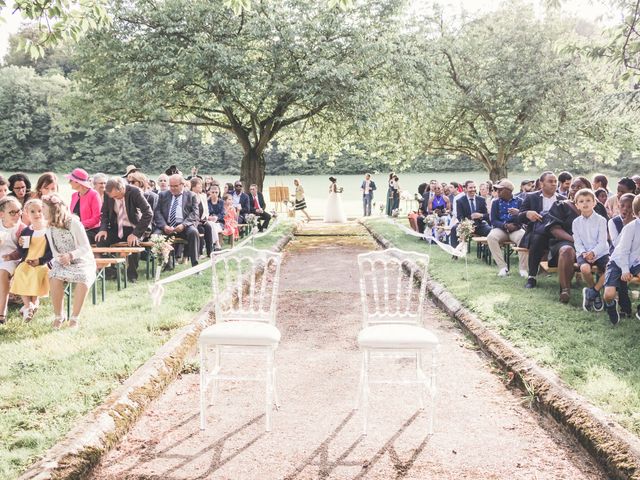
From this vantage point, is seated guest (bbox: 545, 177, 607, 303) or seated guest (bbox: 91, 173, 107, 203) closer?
seated guest (bbox: 545, 177, 607, 303)

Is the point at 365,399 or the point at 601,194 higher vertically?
the point at 601,194

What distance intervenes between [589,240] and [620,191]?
1.47 metres

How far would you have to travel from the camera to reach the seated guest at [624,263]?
6.83 metres

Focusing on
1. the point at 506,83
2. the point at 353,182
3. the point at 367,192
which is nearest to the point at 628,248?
the point at 506,83

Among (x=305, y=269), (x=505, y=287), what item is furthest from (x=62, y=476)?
(x=305, y=269)

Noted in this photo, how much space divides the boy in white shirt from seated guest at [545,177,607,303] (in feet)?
0.87

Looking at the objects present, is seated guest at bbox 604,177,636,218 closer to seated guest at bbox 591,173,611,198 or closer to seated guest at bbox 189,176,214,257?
seated guest at bbox 591,173,611,198

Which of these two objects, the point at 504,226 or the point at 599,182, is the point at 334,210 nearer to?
the point at 504,226

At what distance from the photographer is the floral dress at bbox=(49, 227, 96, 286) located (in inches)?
272

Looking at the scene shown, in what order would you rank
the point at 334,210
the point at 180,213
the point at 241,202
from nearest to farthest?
the point at 180,213 → the point at 241,202 → the point at 334,210

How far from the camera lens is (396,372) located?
5.71m

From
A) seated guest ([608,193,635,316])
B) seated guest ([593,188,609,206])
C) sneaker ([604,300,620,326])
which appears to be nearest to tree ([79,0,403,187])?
seated guest ([593,188,609,206])

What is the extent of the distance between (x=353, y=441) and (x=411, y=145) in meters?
23.4

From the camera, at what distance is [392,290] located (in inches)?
394
